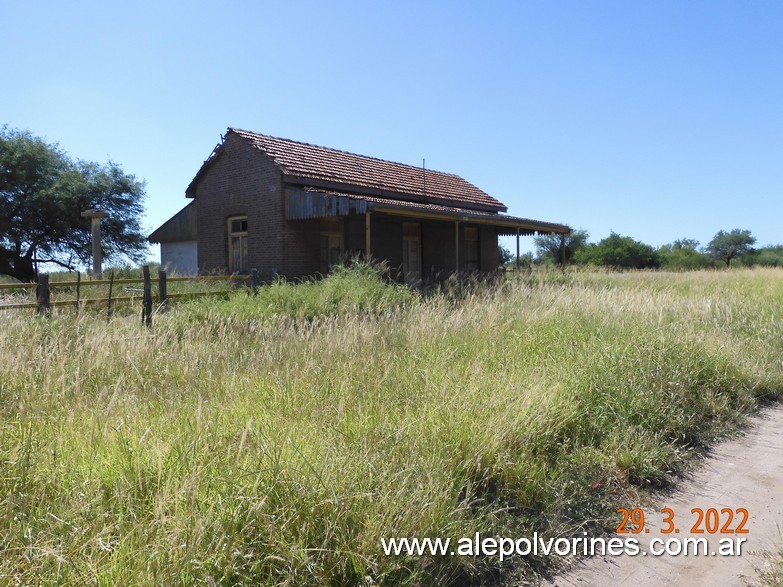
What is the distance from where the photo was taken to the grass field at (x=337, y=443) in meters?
2.07

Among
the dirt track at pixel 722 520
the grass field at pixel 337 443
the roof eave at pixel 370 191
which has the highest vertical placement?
the roof eave at pixel 370 191

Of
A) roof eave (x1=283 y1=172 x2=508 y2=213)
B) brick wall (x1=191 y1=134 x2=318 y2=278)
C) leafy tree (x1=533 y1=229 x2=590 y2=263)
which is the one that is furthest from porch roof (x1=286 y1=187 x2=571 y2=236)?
leafy tree (x1=533 y1=229 x2=590 y2=263)

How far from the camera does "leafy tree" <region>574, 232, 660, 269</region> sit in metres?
47.4

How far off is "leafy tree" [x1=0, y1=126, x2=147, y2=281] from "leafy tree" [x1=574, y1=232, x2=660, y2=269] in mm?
37307

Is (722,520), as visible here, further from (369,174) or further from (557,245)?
(557,245)

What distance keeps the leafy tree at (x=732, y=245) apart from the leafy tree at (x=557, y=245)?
14.8m

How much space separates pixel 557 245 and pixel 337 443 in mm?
49915

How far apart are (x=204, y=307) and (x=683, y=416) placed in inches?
310

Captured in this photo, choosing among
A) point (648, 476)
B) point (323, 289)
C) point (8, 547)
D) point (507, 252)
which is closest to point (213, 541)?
point (8, 547)

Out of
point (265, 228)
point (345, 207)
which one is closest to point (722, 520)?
point (345, 207)

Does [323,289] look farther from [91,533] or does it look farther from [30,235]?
[30,235]

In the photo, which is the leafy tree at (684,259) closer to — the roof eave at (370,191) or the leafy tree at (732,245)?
the leafy tree at (732,245)

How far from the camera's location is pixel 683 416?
4.49 meters

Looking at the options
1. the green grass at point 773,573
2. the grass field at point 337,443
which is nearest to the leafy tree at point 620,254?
the grass field at point 337,443
